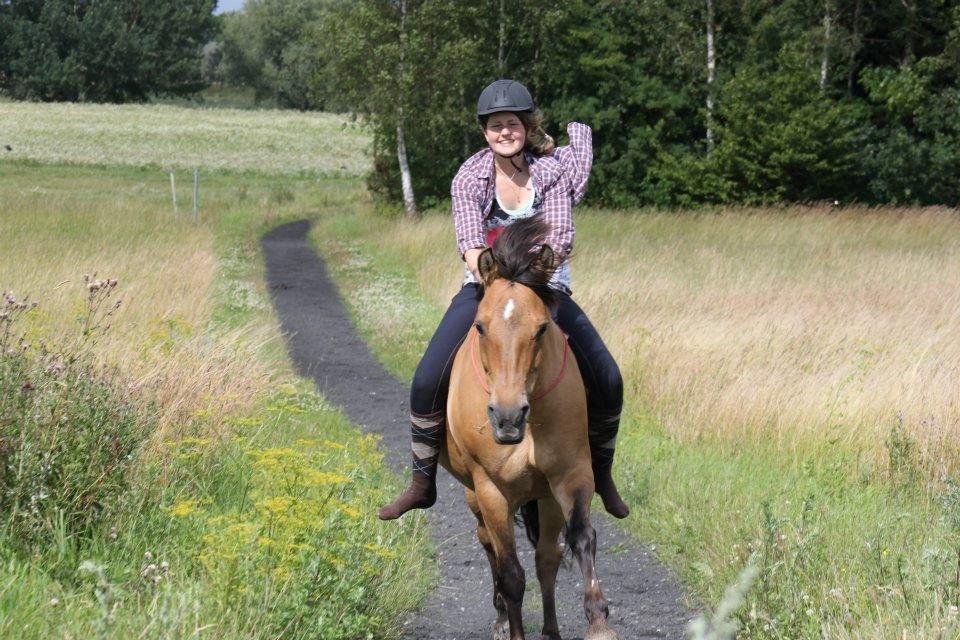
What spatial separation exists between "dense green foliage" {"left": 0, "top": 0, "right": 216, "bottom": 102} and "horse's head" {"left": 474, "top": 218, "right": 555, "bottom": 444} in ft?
292

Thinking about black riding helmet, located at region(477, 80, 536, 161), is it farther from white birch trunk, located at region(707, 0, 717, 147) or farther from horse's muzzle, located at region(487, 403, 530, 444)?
white birch trunk, located at region(707, 0, 717, 147)

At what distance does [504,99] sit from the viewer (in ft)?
18.1

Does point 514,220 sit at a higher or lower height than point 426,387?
higher

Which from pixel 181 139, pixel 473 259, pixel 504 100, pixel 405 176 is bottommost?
pixel 181 139

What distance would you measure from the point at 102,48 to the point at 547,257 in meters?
94.8

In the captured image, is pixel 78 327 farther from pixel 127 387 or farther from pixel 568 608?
pixel 568 608

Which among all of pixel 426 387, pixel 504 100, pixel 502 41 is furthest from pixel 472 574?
pixel 502 41

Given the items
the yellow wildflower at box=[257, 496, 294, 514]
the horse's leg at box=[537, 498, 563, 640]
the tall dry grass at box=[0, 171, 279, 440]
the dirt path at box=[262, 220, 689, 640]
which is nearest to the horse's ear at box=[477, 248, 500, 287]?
the horse's leg at box=[537, 498, 563, 640]

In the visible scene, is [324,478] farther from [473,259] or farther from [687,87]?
[687,87]

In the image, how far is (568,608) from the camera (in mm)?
6102

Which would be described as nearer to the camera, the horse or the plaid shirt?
the horse

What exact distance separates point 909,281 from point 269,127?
207ft

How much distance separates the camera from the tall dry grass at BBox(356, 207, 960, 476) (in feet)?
27.2

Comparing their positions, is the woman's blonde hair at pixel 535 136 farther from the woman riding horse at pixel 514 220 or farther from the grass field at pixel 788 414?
the grass field at pixel 788 414
